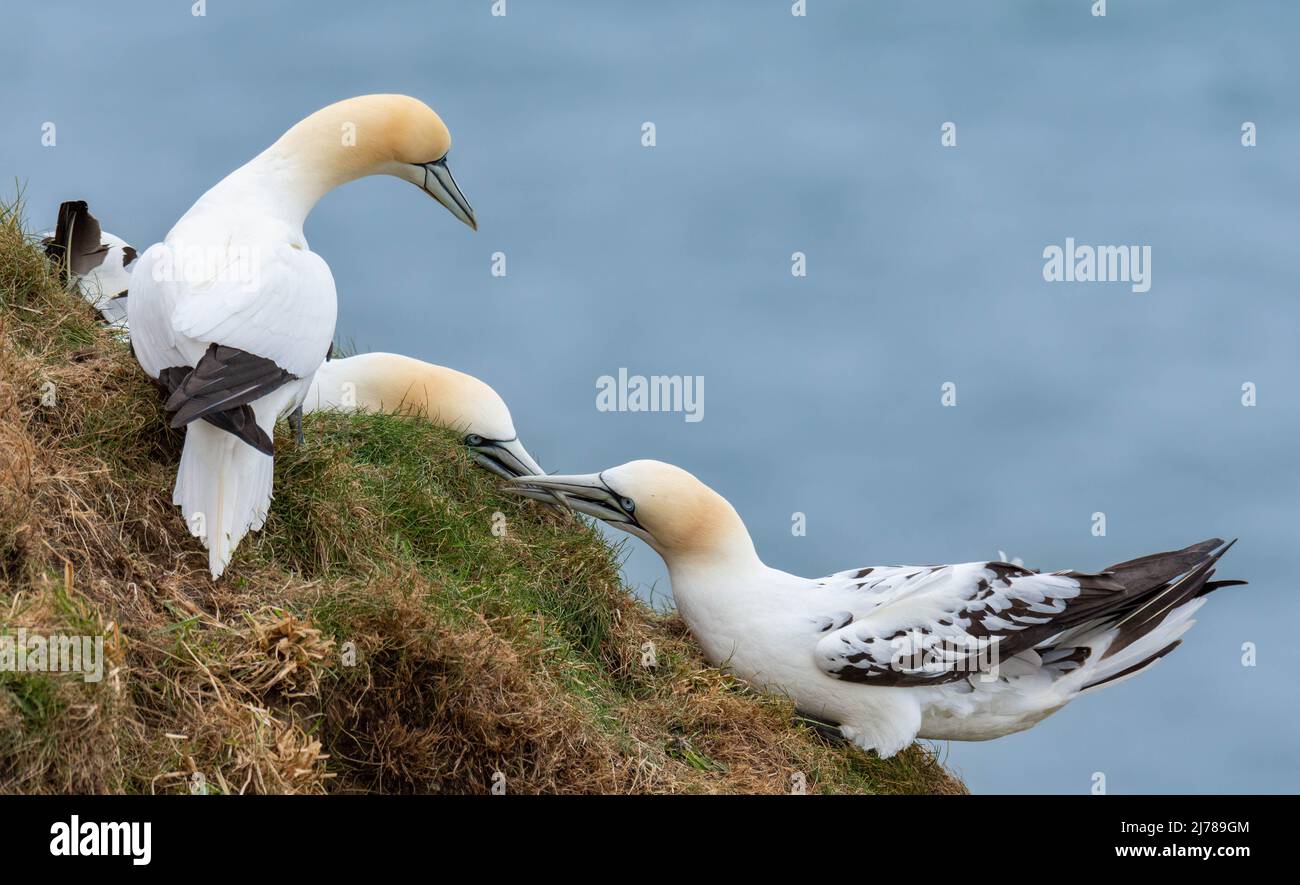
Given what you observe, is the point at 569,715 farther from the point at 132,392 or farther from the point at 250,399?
the point at 132,392

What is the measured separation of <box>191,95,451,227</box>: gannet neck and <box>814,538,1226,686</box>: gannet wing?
3863 millimetres

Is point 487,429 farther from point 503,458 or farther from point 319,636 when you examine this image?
point 319,636

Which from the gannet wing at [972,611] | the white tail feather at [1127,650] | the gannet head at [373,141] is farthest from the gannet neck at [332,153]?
the white tail feather at [1127,650]

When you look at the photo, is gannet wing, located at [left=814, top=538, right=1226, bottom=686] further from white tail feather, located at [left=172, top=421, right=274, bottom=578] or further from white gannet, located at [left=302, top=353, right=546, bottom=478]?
white tail feather, located at [left=172, top=421, right=274, bottom=578]

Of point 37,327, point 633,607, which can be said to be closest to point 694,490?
point 633,607

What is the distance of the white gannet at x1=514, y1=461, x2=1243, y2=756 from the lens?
10312 mm

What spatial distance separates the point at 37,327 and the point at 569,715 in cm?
394

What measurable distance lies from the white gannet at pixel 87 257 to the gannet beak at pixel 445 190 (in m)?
2.34

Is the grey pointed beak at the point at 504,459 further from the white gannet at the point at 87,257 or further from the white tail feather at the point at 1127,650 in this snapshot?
the white tail feather at the point at 1127,650

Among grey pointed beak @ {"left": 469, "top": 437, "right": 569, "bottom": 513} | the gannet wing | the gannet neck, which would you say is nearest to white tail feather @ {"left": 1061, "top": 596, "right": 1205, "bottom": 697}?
the gannet wing

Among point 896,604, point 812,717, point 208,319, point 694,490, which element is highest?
point 208,319

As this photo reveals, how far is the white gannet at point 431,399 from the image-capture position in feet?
37.3

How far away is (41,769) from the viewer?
669 cm

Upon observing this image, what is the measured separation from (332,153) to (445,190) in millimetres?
825
